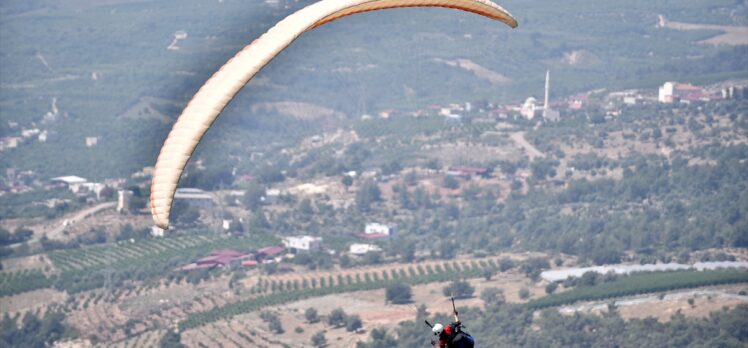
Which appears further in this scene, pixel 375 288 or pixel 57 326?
pixel 375 288

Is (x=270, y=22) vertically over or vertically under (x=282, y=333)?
over

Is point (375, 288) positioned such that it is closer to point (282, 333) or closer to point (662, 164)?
point (282, 333)

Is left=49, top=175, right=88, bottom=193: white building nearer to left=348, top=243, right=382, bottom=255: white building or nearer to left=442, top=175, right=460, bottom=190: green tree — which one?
left=442, top=175, right=460, bottom=190: green tree

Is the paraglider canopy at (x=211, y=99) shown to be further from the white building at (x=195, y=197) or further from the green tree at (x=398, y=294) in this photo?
the white building at (x=195, y=197)

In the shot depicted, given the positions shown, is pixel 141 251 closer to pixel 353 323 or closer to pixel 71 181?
pixel 353 323

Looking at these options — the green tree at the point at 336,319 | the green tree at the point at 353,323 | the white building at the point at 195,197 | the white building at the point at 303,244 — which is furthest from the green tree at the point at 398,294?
the white building at the point at 195,197

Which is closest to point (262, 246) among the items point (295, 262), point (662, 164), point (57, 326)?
point (295, 262)

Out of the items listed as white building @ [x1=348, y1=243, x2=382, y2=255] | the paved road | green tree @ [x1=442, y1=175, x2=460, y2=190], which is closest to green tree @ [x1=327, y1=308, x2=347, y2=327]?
white building @ [x1=348, y1=243, x2=382, y2=255]
